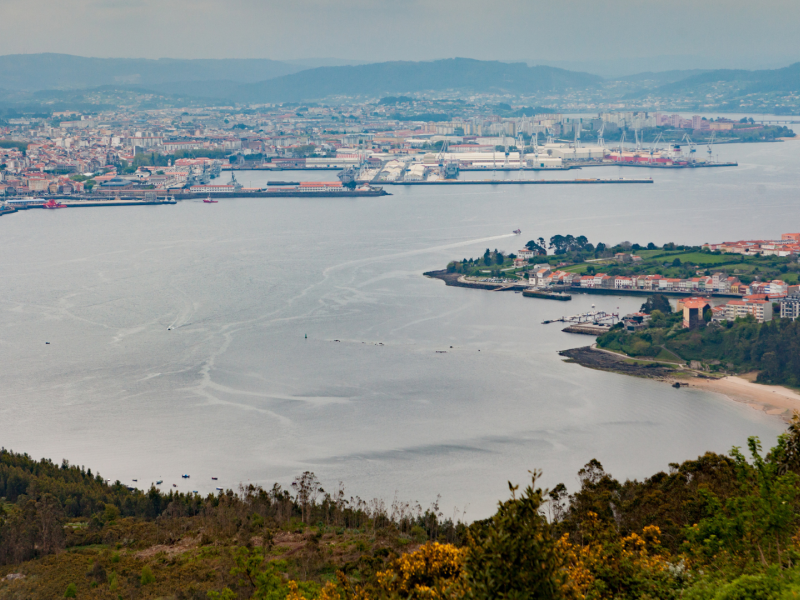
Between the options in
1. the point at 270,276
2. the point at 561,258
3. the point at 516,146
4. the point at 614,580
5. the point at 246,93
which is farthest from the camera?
the point at 246,93

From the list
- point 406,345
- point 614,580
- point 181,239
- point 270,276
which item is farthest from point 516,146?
point 614,580

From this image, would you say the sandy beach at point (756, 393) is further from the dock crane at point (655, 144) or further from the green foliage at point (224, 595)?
the dock crane at point (655, 144)

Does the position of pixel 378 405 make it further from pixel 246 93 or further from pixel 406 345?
pixel 246 93

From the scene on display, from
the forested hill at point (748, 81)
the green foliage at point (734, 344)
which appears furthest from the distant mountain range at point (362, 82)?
the green foliage at point (734, 344)

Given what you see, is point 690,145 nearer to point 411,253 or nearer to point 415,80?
point 411,253

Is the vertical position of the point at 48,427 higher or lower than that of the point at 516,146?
lower

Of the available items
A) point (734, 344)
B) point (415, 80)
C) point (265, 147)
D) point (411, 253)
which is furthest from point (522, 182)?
point (415, 80)
